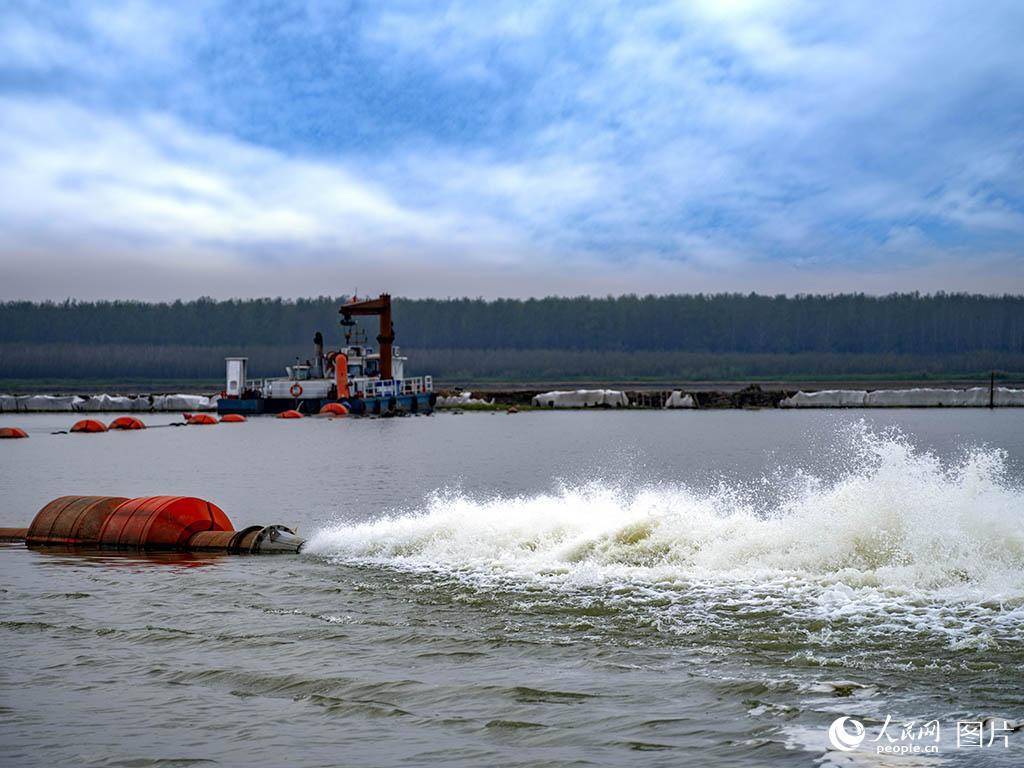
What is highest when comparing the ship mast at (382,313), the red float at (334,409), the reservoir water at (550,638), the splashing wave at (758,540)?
the ship mast at (382,313)

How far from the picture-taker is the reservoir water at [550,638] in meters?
8.52

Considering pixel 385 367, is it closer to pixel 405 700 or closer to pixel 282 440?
pixel 282 440

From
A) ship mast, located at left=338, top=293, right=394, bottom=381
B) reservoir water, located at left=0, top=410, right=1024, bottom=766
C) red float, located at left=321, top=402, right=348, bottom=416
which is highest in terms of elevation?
ship mast, located at left=338, top=293, right=394, bottom=381

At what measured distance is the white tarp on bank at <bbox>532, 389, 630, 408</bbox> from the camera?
119m

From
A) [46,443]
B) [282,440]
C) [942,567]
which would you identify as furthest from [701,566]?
[46,443]

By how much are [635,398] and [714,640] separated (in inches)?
4540

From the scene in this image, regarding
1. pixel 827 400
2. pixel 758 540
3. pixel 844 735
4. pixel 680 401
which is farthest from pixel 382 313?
pixel 844 735

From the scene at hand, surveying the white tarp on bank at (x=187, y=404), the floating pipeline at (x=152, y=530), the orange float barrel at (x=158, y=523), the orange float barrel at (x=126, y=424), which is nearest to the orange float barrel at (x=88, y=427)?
the orange float barrel at (x=126, y=424)

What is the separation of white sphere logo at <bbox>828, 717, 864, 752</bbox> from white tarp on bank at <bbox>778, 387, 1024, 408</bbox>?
108 metres

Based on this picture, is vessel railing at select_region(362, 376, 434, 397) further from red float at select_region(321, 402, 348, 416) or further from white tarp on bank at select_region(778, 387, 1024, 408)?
white tarp on bank at select_region(778, 387, 1024, 408)

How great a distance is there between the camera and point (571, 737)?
8492 mm

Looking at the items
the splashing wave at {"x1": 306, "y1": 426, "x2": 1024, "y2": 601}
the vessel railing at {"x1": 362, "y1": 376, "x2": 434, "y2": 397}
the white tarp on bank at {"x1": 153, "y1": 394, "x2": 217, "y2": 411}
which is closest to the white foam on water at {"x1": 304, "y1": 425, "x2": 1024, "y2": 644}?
the splashing wave at {"x1": 306, "y1": 426, "x2": 1024, "y2": 601}

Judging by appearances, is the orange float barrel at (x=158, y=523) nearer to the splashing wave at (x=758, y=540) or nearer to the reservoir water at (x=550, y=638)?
the reservoir water at (x=550, y=638)

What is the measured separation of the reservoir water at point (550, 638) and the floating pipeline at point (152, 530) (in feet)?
2.06
